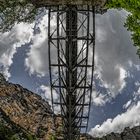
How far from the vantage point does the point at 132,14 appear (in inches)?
975

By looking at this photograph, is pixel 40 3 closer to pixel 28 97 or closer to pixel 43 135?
pixel 43 135

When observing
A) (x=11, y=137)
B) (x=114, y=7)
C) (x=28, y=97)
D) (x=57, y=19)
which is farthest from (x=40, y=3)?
(x=28, y=97)

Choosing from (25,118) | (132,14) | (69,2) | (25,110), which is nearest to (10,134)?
(25,118)

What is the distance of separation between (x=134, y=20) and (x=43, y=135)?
22.3 metres

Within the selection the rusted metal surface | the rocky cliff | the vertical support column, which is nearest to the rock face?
the rocky cliff

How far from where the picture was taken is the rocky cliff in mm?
41316

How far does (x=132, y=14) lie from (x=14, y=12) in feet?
45.3

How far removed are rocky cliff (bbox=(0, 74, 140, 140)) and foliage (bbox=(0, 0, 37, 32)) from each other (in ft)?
28.7

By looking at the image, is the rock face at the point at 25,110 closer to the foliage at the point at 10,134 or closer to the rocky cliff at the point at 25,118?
the rocky cliff at the point at 25,118

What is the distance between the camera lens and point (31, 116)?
4872cm

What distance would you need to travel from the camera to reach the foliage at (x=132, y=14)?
24.0 meters

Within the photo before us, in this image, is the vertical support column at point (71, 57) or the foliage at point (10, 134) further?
the foliage at point (10, 134)

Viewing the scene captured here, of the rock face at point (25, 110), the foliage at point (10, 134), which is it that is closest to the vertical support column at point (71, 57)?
the foliage at point (10, 134)

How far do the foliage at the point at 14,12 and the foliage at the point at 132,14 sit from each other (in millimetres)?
10364
